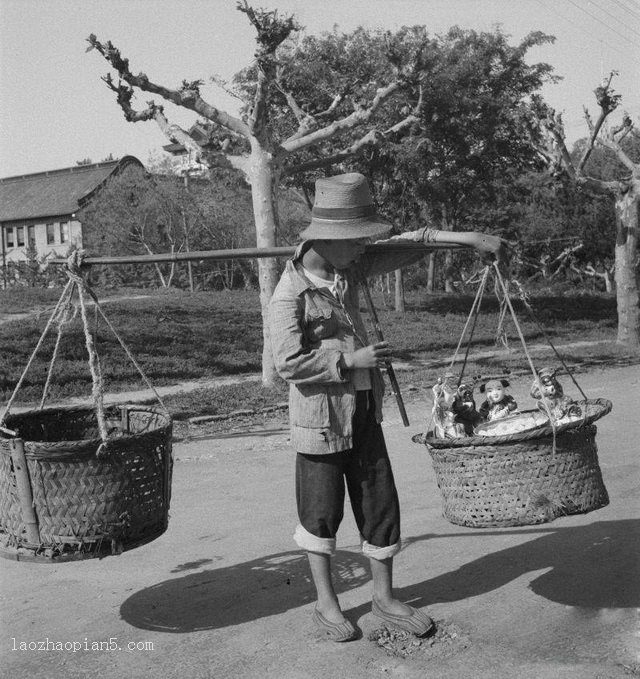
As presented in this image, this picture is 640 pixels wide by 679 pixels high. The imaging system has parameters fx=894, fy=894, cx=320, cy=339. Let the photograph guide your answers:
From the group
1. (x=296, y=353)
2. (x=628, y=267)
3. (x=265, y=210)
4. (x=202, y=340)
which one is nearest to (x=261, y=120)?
(x=265, y=210)

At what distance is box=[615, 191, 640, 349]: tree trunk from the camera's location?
18.0m

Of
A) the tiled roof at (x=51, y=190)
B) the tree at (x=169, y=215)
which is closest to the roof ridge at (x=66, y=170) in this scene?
the tiled roof at (x=51, y=190)

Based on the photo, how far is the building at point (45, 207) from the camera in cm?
4059

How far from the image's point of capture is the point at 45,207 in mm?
42250

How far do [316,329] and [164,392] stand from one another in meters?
8.23

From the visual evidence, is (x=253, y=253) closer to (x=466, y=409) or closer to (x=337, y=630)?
(x=466, y=409)

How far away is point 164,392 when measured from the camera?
461 inches

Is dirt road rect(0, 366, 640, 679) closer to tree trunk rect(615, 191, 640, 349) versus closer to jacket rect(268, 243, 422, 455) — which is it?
jacket rect(268, 243, 422, 455)

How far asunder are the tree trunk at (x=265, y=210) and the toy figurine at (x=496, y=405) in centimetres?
692

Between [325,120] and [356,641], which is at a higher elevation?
[325,120]

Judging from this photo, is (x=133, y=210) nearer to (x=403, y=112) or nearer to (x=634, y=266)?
(x=403, y=112)

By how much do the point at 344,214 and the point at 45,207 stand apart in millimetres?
41004

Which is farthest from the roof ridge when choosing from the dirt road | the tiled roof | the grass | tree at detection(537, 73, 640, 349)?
the dirt road

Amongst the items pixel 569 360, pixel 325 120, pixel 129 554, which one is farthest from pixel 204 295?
pixel 129 554
